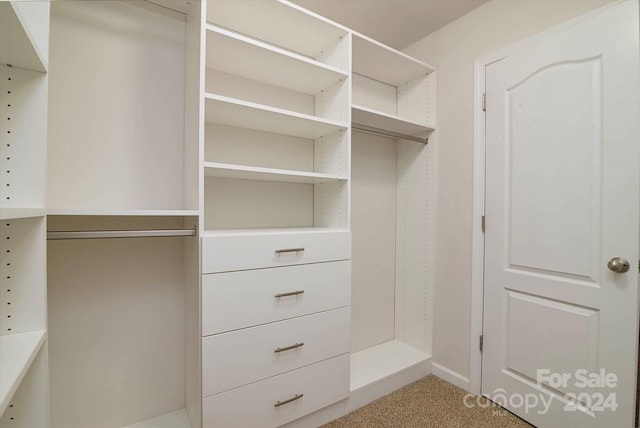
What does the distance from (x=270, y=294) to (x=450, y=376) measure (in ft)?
5.02

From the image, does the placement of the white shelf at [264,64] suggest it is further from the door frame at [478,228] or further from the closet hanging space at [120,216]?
the door frame at [478,228]

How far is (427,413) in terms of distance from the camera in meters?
1.73

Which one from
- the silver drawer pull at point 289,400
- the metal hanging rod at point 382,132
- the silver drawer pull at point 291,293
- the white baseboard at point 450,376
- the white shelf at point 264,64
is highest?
the white shelf at point 264,64

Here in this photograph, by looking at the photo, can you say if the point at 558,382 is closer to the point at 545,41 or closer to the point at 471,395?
the point at 471,395

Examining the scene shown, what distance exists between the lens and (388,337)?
2453mm

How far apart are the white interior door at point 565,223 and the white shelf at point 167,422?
1.80 m

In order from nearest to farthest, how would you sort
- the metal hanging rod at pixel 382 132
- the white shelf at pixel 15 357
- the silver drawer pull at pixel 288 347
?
the white shelf at pixel 15 357
the silver drawer pull at pixel 288 347
the metal hanging rod at pixel 382 132

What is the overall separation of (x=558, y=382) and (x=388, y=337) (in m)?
1.15

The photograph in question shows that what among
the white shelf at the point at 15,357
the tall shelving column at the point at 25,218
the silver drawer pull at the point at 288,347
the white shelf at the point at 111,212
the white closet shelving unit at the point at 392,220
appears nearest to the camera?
the white shelf at the point at 15,357

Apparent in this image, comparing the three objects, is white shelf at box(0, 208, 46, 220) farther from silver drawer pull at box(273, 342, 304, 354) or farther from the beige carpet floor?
the beige carpet floor

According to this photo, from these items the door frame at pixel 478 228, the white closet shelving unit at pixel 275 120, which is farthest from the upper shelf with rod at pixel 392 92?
the door frame at pixel 478 228

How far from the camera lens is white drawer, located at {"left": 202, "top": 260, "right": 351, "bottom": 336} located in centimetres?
128

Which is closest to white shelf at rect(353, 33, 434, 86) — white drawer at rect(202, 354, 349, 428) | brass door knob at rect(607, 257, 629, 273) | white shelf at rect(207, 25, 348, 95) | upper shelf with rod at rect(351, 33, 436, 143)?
upper shelf with rod at rect(351, 33, 436, 143)

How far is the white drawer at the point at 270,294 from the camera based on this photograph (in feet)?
Answer: 4.21
